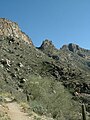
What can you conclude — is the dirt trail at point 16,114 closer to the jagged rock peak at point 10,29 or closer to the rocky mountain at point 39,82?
the rocky mountain at point 39,82

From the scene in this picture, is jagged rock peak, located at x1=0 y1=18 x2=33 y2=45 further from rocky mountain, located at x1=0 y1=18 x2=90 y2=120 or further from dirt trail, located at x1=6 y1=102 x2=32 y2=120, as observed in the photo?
dirt trail, located at x1=6 y1=102 x2=32 y2=120

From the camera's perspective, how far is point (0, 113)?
19094mm

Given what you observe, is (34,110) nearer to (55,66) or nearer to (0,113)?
(0,113)

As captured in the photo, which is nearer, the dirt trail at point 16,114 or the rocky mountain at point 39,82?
the dirt trail at point 16,114

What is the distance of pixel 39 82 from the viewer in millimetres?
36375

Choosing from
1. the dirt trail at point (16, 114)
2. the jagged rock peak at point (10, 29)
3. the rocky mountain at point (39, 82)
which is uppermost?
the jagged rock peak at point (10, 29)

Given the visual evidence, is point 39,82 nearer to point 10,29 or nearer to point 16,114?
point 16,114

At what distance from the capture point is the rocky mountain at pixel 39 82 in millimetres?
32094

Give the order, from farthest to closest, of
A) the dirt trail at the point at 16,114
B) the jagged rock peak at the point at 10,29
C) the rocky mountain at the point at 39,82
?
the jagged rock peak at the point at 10,29 → the rocky mountain at the point at 39,82 → the dirt trail at the point at 16,114

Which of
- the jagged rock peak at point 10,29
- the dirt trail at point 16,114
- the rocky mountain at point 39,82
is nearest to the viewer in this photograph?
the dirt trail at point 16,114

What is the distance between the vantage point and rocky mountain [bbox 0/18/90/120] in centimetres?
3209

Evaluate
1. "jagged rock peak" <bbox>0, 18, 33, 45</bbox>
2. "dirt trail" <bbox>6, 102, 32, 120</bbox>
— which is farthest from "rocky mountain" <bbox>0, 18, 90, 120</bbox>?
"dirt trail" <bbox>6, 102, 32, 120</bbox>

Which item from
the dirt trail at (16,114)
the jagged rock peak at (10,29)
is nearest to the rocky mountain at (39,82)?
the jagged rock peak at (10,29)

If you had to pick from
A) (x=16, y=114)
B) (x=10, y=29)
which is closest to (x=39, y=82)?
(x=16, y=114)
